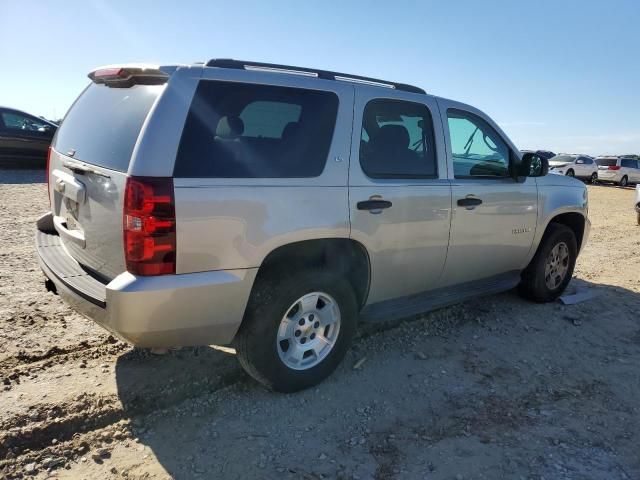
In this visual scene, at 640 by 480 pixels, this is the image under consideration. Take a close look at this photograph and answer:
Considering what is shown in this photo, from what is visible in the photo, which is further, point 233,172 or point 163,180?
point 233,172

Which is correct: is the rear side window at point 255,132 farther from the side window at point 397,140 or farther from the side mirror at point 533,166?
the side mirror at point 533,166

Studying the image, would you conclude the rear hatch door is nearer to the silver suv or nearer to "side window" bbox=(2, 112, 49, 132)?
the silver suv

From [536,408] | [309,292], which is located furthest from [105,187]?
[536,408]

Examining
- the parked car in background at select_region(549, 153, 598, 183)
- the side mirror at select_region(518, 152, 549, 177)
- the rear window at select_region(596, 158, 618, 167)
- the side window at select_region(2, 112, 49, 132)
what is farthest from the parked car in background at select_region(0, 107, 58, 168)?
the rear window at select_region(596, 158, 618, 167)

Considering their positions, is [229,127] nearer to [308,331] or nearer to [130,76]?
[130,76]

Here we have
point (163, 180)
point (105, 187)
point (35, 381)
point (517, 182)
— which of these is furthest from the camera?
point (517, 182)

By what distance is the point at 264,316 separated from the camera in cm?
295

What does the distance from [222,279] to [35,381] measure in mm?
1559

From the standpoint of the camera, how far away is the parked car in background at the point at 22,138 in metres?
12.9

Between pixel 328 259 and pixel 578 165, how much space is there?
2825 cm

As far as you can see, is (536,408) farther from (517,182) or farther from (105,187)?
(105,187)

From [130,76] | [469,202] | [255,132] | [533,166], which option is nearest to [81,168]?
[130,76]

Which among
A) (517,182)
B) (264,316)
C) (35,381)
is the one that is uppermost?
(517,182)

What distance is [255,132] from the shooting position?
2965 mm
